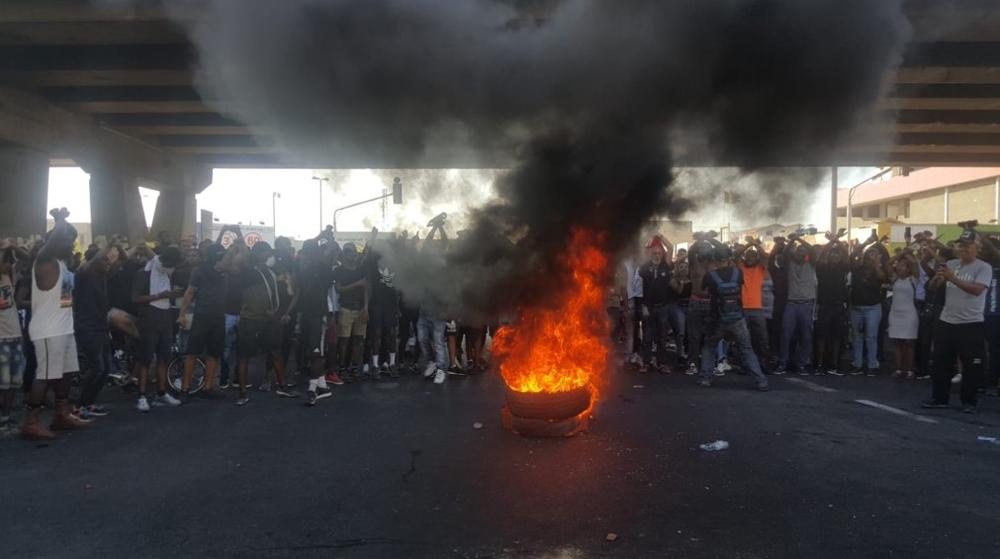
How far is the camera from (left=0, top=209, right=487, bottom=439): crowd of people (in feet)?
18.9

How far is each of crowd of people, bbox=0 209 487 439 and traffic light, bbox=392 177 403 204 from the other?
63 centimetres

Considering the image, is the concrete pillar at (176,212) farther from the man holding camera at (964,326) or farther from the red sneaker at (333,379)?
the man holding camera at (964,326)

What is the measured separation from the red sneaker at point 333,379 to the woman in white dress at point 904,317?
7.79m

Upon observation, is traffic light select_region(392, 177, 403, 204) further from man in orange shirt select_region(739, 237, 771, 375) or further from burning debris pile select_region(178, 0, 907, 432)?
man in orange shirt select_region(739, 237, 771, 375)

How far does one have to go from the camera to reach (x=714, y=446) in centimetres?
508

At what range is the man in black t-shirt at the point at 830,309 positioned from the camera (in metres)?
9.18

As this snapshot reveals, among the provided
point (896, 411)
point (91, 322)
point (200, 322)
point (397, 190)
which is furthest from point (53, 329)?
point (896, 411)

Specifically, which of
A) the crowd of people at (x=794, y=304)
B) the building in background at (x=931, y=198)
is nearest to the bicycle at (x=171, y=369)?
the crowd of people at (x=794, y=304)

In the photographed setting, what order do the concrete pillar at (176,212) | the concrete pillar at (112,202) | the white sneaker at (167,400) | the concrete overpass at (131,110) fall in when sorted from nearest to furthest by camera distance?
1. the white sneaker at (167,400)
2. the concrete overpass at (131,110)
3. the concrete pillar at (112,202)
4. the concrete pillar at (176,212)

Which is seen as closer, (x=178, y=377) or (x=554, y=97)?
(x=554, y=97)

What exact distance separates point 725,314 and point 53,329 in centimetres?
727

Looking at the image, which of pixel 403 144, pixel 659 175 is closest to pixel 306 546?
pixel 403 144

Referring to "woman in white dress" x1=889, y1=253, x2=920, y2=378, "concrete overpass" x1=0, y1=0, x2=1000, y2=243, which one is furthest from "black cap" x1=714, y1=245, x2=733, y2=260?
"woman in white dress" x1=889, y1=253, x2=920, y2=378

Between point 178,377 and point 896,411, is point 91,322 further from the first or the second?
point 896,411
